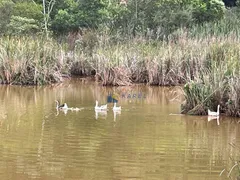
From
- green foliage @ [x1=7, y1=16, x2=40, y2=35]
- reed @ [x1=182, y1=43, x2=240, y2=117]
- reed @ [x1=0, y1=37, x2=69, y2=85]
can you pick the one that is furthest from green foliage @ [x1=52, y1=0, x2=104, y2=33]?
reed @ [x1=182, y1=43, x2=240, y2=117]

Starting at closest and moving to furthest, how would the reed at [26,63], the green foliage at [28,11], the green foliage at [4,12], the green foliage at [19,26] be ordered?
the reed at [26,63]
the green foliage at [19,26]
the green foliage at [4,12]
the green foliage at [28,11]

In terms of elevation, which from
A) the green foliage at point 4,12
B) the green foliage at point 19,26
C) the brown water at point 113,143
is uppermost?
the green foliage at point 4,12

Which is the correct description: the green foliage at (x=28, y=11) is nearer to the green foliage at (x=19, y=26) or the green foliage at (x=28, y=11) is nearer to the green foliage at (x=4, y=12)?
the green foliage at (x=4, y=12)

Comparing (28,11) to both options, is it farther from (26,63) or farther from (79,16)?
(26,63)

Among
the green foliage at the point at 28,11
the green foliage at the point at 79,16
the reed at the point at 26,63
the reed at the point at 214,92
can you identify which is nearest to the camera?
the reed at the point at 214,92

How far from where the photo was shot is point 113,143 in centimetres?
696

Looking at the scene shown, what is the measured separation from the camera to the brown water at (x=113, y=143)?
5621 mm

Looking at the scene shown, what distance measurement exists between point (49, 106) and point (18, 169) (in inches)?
200

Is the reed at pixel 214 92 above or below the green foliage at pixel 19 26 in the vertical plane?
below

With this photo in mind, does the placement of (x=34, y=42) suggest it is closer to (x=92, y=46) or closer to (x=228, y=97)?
(x=92, y=46)

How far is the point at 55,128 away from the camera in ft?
26.3

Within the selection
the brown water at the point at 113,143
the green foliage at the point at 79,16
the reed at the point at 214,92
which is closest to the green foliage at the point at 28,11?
the green foliage at the point at 79,16

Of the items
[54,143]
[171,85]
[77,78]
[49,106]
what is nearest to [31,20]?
[77,78]

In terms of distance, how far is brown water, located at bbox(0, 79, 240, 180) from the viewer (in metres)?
5.62
